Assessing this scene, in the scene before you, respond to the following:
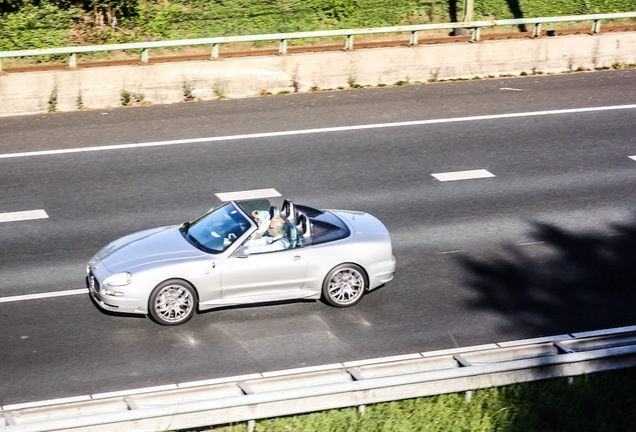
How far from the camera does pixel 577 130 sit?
19906mm

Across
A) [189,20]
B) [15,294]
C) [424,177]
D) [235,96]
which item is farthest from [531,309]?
[189,20]

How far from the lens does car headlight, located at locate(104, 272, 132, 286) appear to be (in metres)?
11.7

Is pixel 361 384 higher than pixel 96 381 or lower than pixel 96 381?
higher

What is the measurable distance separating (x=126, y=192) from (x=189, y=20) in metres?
12.5

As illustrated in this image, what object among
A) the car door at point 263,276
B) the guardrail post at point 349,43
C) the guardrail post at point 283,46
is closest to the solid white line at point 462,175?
the car door at point 263,276

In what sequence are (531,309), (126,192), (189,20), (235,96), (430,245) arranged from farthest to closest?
(189,20) → (235,96) → (126,192) → (430,245) → (531,309)

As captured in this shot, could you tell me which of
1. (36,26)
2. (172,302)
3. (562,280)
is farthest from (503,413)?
(36,26)

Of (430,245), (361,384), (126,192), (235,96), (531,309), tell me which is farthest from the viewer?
(235,96)

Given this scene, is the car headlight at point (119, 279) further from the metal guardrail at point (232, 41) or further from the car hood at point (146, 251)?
the metal guardrail at point (232, 41)

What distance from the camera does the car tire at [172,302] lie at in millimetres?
11734

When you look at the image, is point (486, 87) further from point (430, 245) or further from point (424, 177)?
point (430, 245)

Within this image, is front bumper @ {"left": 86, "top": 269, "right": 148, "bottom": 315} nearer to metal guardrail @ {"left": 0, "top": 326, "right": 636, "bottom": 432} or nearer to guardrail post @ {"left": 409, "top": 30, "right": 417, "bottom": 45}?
metal guardrail @ {"left": 0, "top": 326, "right": 636, "bottom": 432}

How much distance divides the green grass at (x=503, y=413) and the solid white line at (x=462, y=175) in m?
7.88

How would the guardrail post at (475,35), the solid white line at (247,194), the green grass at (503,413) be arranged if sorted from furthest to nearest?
the guardrail post at (475,35), the solid white line at (247,194), the green grass at (503,413)
